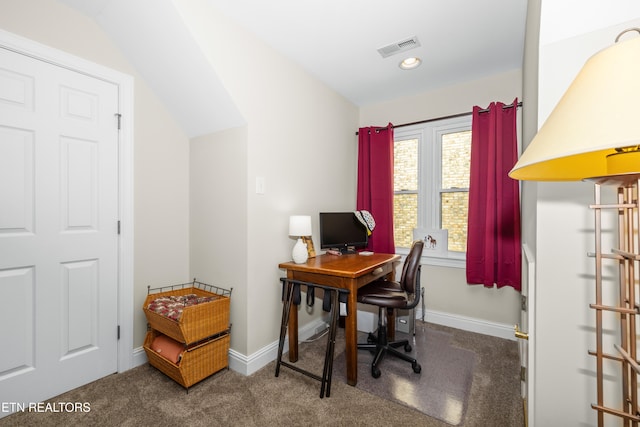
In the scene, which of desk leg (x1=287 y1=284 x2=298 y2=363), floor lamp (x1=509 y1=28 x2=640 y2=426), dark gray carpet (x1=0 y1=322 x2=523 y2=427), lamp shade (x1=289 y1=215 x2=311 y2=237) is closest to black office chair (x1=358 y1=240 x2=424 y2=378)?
dark gray carpet (x1=0 y1=322 x2=523 y2=427)

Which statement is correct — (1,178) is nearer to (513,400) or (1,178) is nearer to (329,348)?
(329,348)

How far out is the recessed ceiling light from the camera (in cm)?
247

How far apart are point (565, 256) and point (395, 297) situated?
121 cm

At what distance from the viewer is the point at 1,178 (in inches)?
62.1

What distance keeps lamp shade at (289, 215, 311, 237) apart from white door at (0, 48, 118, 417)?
4.17 ft

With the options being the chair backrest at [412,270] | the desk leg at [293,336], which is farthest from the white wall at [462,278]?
the desk leg at [293,336]

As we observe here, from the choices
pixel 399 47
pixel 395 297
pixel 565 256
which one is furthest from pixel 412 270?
pixel 399 47

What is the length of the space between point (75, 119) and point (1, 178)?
1.72ft

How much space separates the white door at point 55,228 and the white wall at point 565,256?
248 cm

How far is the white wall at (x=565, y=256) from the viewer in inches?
36.8

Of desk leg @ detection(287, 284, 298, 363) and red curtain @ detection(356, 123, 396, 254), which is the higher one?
red curtain @ detection(356, 123, 396, 254)

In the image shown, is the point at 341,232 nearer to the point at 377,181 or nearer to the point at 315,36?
the point at 377,181

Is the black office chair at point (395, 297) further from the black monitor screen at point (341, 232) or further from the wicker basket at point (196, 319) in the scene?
the wicker basket at point (196, 319)
